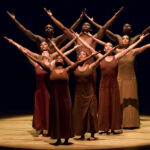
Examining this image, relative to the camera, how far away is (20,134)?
33.2ft

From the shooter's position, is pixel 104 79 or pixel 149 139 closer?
pixel 149 139

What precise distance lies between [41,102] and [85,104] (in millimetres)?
1061

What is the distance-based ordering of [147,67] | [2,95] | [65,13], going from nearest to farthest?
[65,13] < [147,67] < [2,95]

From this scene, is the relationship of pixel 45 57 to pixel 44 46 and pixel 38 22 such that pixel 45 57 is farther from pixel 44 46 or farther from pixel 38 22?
pixel 38 22

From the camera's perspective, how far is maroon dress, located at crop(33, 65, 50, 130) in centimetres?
995

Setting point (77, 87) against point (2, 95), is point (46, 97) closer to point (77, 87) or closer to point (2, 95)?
point (77, 87)

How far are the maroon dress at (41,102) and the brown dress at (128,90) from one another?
1761 millimetres

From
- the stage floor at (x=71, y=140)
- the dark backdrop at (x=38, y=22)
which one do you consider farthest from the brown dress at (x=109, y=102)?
the dark backdrop at (x=38, y=22)

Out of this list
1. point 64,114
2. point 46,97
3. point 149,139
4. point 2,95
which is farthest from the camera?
point 2,95

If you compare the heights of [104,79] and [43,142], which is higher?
[104,79]

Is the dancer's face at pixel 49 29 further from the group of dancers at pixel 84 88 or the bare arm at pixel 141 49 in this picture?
the bare arm at pixel 141 49

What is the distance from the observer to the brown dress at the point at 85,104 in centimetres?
930

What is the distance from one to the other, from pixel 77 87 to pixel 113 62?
100 centimetres

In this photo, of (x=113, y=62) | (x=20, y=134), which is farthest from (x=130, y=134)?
(x=20, y=134)
